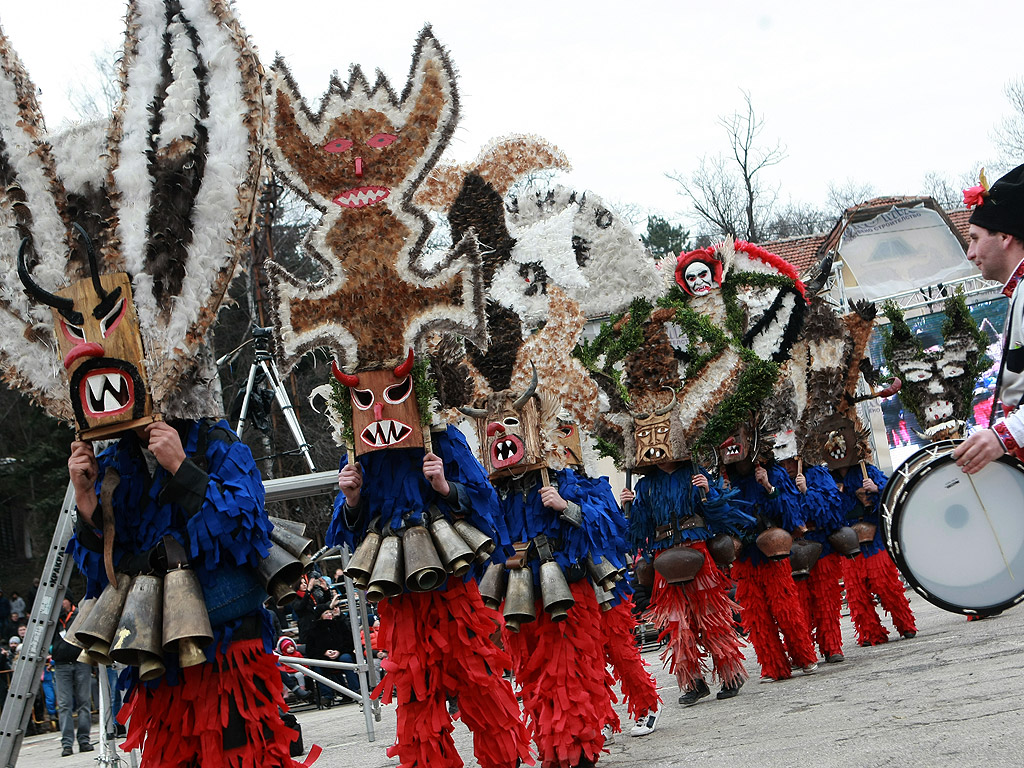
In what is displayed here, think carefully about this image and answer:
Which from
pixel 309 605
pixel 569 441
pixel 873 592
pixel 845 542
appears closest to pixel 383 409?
pixel 569 441

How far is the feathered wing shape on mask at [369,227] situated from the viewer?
5.26 meters

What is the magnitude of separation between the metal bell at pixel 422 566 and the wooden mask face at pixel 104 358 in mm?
1493

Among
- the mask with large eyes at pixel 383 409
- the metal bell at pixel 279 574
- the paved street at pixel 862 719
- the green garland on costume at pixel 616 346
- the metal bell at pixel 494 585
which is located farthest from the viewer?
the green garland on costume at pixel 616 346

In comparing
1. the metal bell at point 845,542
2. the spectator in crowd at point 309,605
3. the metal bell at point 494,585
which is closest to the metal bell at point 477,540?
the metal bell at point 494,585

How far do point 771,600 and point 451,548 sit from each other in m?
4.17

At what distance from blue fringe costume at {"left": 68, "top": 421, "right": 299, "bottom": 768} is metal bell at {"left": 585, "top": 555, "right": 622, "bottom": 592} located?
2.48m

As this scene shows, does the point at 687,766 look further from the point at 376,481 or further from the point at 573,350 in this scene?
the point at 573,350

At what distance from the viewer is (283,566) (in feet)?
13.2

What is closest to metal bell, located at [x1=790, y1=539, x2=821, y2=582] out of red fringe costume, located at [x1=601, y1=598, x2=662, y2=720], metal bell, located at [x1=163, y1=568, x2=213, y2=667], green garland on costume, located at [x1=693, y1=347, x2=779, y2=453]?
green garland on costume, located at [x1=693, y1=347, x2=779, y2=453]

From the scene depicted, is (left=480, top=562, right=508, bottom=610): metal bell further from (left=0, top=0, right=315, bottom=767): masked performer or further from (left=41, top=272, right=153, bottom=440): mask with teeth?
(left=41, top=272, right=153, bottom=440): mask with teeth

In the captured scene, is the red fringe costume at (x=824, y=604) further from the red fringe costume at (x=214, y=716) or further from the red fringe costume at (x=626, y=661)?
the red fringe costume at (x=214, y=716)

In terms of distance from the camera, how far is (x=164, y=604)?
3.79 m

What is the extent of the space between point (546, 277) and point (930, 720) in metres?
A: 3.35

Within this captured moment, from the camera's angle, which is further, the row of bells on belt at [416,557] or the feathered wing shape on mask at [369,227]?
the feathered wing shape on mask at [369,227]
